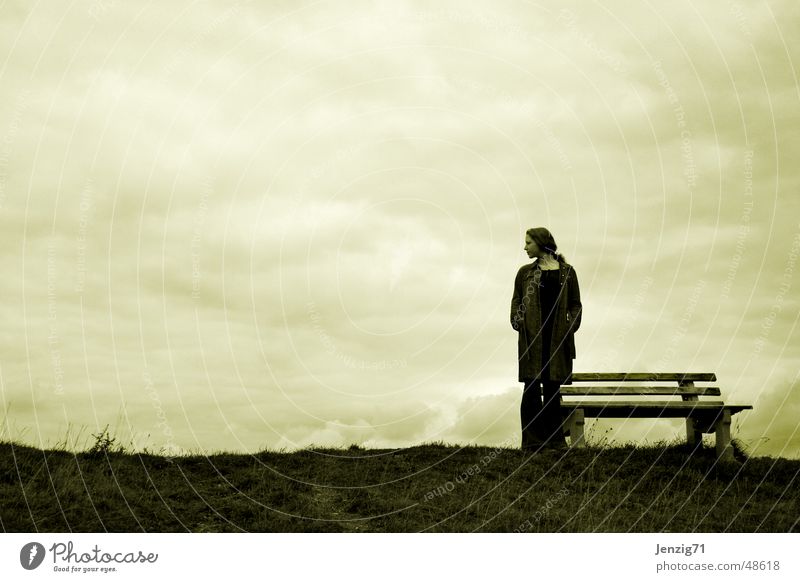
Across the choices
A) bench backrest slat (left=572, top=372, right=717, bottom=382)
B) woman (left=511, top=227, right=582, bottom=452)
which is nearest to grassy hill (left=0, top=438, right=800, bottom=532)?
woman (left=511, top=227, right=582, bottom=452)

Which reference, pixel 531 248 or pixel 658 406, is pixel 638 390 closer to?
pixel 658 406

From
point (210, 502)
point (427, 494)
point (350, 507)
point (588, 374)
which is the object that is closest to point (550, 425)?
point (588, 374)

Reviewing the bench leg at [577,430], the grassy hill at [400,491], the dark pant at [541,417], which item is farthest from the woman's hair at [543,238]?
the grassy hill at [400,491]

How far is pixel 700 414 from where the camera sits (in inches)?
481

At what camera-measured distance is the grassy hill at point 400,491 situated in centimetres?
884

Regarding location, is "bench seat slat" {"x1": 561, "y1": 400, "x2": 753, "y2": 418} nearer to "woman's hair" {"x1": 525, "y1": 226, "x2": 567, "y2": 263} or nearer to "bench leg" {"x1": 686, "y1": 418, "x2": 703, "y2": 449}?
"bench leg" {"x1": 686, "y1": 418, "x2": 703, "y2": 449}

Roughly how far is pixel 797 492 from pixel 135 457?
892cm

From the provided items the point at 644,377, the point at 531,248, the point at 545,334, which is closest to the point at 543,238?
the point at 531,248

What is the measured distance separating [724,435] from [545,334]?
298cm

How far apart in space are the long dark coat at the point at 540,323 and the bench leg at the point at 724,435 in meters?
2.25

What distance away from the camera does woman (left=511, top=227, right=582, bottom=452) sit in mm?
12234

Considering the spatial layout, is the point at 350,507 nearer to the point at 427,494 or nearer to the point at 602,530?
the point at 427,494
